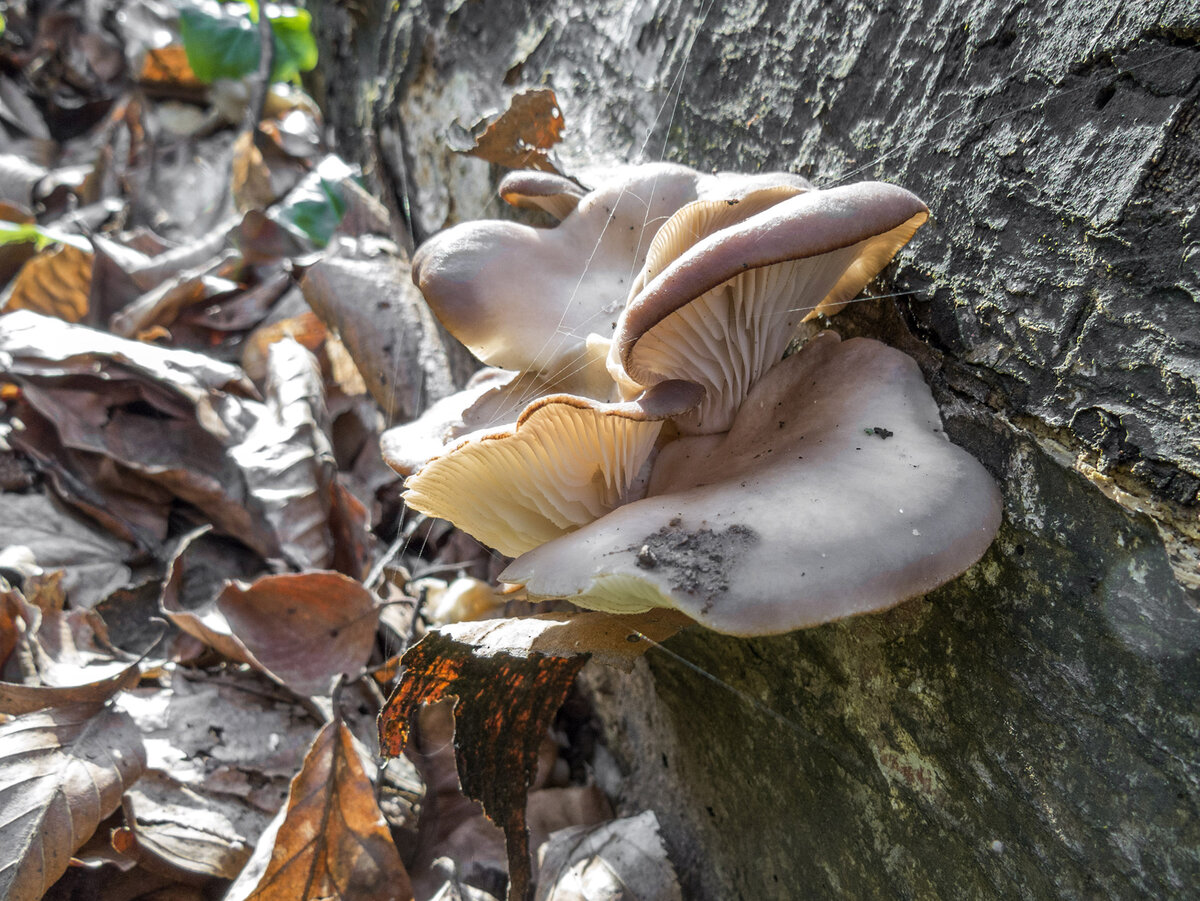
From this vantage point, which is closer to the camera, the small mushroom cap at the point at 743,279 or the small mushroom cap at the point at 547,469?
the small mushroom cap at the point at 743,279

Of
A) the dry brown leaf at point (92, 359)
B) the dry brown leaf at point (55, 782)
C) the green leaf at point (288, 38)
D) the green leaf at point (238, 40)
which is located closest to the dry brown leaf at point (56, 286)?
the dry brown leaf at point (92, 359)

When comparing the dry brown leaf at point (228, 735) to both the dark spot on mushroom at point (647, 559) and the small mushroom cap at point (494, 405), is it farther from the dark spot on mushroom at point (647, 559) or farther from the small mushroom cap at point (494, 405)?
the dark spot on mushroom at point (647, 559)

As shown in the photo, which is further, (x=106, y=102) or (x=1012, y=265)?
(x=106, y=102)

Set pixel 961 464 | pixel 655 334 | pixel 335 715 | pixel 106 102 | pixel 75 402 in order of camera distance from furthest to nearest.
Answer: pixel 106 102 → pixel 75 402 → pixel 335 715 → pixel 655 334 → pixel 961 464

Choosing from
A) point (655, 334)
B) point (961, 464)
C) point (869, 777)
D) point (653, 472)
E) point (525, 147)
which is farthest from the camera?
point (525, 147)

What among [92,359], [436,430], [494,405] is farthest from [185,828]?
[92,359]

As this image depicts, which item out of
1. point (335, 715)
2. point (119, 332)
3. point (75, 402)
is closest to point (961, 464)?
point (335, 715)

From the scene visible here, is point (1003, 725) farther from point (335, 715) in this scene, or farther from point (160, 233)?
point (160, 233)
